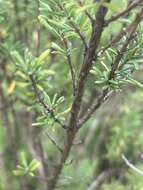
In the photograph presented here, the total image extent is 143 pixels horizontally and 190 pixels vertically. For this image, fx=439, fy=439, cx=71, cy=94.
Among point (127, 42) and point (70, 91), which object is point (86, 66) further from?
point (70, 91)

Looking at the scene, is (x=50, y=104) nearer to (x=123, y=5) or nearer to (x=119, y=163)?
(x=123, y=5)

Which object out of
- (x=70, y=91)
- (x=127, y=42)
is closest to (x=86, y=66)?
(x=127, y=42)

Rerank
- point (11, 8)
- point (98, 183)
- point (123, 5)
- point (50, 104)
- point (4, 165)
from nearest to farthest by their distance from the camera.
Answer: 1. point (123, 5)
2. point (50, 104)
3. point (11, 8)
4. point (98, 183)
5. point (4, 165)

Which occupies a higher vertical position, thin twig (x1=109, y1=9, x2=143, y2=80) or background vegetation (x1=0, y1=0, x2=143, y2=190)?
thin twig (x1=109, y1=9, x2=143, y2=80)

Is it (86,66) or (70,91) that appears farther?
(70,91)

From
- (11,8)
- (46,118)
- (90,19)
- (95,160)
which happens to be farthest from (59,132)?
(90,19)

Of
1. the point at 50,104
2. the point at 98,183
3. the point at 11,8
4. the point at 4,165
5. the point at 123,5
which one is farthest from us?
the point at 4,165

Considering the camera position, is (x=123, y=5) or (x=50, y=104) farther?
(x=50, y=104)

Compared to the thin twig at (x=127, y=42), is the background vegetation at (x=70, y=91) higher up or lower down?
lower down
